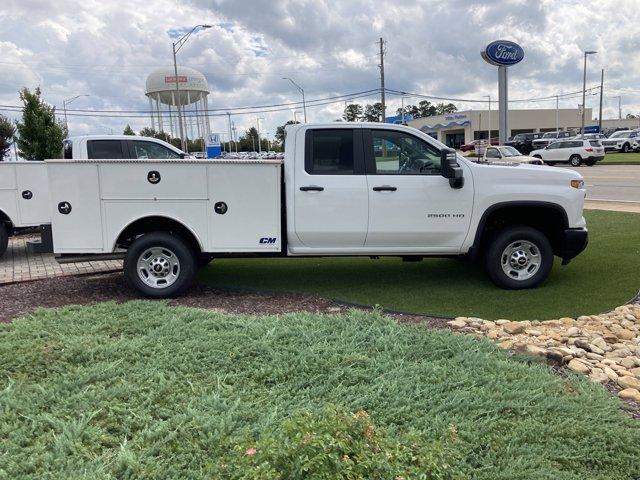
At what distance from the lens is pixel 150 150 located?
11.2 m

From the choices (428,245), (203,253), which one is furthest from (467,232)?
(203,253)

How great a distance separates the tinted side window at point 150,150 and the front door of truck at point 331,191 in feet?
17.6

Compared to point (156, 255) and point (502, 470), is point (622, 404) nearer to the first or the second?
point (502, 470)

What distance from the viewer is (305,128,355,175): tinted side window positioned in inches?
255

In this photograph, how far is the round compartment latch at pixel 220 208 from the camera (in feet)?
21.1

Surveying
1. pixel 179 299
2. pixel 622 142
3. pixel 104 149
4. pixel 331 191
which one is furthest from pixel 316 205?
pixel 622 142

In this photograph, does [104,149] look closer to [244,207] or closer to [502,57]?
[244,207]

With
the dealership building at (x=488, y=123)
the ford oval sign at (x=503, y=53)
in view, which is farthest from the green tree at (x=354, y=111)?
A: the ford oval sign at (x=503, y=53)

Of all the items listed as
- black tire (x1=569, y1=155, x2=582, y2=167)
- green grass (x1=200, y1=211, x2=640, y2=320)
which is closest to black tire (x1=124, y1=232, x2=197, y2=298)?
green grass (x1=200, y1=211, x2=640, y2=320)

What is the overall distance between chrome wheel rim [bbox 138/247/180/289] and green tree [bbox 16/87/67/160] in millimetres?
12976

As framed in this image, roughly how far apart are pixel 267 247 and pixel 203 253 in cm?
80

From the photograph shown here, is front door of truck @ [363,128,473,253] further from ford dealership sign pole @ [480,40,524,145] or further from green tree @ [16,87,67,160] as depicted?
ford dealership sign pole @ [480,40,524,145]

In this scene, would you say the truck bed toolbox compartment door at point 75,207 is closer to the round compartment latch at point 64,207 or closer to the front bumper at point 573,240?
the round compartment latch at point 64,207

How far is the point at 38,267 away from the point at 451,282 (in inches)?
258
